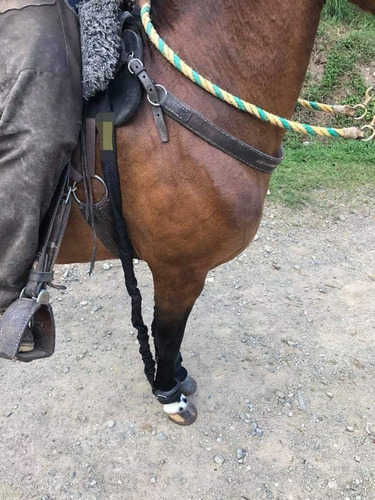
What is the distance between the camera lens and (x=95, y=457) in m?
2.18

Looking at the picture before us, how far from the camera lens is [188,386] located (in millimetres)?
2492

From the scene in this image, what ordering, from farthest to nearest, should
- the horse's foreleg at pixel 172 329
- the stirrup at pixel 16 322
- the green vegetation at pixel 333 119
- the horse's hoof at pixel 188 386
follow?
the green vegetation at pixel 333 119 < the horse's hoof at pixel 188 386 < the horse's foreleg at pixel 172 329 < the stirrup at pixel 16 322

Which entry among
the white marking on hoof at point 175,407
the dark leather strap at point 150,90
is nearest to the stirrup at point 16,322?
the dark leather strap at point 150,90

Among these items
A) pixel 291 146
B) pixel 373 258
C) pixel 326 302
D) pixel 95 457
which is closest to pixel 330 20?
pixel 291 146

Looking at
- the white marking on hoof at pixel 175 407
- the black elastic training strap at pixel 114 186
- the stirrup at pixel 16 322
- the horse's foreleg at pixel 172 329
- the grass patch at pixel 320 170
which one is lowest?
the grass patch at pixel 320 170

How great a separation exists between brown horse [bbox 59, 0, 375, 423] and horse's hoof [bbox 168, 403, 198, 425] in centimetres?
106

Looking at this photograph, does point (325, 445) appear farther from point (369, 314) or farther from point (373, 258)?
point (373, 258)

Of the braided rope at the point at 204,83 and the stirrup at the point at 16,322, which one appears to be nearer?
the braided rope at the point at 204,83

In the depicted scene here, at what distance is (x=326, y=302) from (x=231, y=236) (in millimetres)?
1862

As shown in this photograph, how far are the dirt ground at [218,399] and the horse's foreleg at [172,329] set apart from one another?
0.13m

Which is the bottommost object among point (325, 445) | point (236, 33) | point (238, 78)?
point (325, 445)

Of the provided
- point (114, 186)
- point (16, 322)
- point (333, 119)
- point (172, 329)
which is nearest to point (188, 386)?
point (172, 329)

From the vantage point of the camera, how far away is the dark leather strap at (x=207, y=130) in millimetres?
1402

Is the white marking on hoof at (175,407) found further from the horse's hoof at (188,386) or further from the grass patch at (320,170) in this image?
the grass patch at (320,170)
